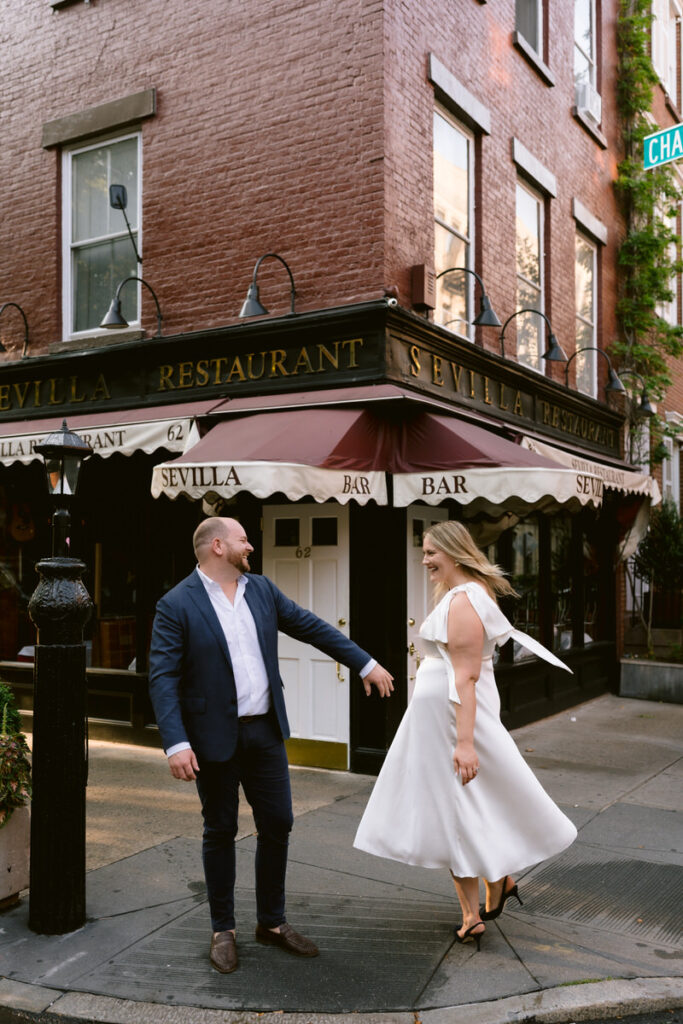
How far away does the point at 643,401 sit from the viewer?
12.3 meters

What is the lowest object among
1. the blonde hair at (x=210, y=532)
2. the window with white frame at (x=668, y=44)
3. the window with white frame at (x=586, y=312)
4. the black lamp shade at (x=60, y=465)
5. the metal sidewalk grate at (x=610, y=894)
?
the metal sidewalk grate at (x=610, y=894)

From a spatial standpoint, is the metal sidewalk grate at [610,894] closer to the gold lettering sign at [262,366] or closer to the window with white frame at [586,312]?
the gold lettering sign at [262,366]

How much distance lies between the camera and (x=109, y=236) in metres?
9.43

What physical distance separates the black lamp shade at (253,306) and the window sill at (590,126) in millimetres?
6334

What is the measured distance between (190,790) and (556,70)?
31.4 ft

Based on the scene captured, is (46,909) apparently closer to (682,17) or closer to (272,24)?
(272,24)

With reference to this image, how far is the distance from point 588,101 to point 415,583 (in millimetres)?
7736

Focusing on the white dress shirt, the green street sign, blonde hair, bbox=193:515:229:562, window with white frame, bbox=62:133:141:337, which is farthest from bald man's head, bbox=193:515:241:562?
the green street sign

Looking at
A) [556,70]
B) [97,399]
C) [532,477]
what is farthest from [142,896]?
[556,70]

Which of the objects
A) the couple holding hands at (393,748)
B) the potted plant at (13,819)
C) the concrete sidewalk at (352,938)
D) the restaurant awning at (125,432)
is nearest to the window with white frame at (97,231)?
the restaurant awning at (125,432)

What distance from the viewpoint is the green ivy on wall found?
42.0ft

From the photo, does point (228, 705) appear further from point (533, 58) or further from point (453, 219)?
point (533, 58)

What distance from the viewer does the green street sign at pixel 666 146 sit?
7.72 m

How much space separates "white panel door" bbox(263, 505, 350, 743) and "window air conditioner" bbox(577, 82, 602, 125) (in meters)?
7.31
